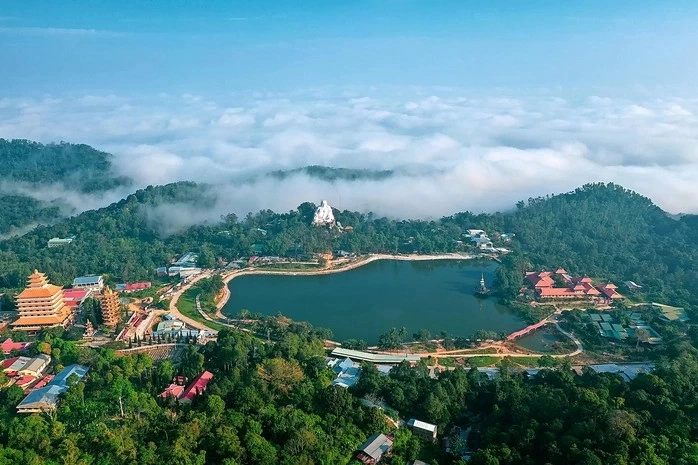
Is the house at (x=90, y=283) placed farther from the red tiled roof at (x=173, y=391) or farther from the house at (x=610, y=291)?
the house at (x=610, y=291)

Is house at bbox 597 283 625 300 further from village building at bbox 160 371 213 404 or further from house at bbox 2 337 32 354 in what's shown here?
house at bbox 2 337 32 354

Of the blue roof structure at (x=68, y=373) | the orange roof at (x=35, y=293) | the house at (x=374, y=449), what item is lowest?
the house at (x=374, y=449)

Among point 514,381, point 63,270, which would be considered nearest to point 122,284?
point 63,270

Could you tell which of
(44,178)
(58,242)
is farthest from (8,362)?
(44,178)

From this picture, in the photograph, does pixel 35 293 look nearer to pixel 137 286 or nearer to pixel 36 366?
pixel 36 366

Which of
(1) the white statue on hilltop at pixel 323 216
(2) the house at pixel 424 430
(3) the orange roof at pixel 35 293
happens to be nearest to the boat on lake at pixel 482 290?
(1) the white statue on hilltop at pixel 323 216

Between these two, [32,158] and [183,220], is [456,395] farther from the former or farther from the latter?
[32,158]
